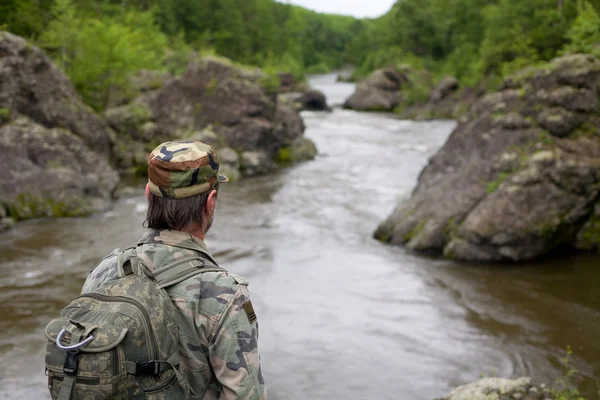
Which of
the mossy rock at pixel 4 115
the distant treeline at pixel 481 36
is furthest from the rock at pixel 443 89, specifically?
the mossy rock at pixel 4 115

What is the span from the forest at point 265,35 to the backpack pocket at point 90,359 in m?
12.6

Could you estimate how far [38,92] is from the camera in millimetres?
13945

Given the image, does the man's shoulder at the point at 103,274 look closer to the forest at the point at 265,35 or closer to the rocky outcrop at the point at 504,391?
the rocky outcrop at the point at 504,391

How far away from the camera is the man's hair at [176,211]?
252 cm

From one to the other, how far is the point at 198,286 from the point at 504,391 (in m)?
3.70

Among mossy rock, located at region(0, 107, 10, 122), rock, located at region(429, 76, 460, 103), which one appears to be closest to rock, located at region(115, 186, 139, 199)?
mossy rock, located at region(0, 107, 10, 122)

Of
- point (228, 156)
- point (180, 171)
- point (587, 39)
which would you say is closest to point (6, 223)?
point (228, 156)

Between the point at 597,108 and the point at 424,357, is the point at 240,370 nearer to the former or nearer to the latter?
the point at 424,357

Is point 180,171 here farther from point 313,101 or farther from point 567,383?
point 313,101

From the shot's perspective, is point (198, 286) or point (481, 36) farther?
point (481, 36)

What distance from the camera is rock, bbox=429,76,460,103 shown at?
4047 cm

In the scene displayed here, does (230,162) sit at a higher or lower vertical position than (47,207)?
higher

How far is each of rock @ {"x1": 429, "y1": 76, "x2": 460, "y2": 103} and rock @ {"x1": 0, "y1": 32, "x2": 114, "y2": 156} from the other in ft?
96.7

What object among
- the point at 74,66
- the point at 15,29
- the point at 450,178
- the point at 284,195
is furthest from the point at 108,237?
the point at 15,29
